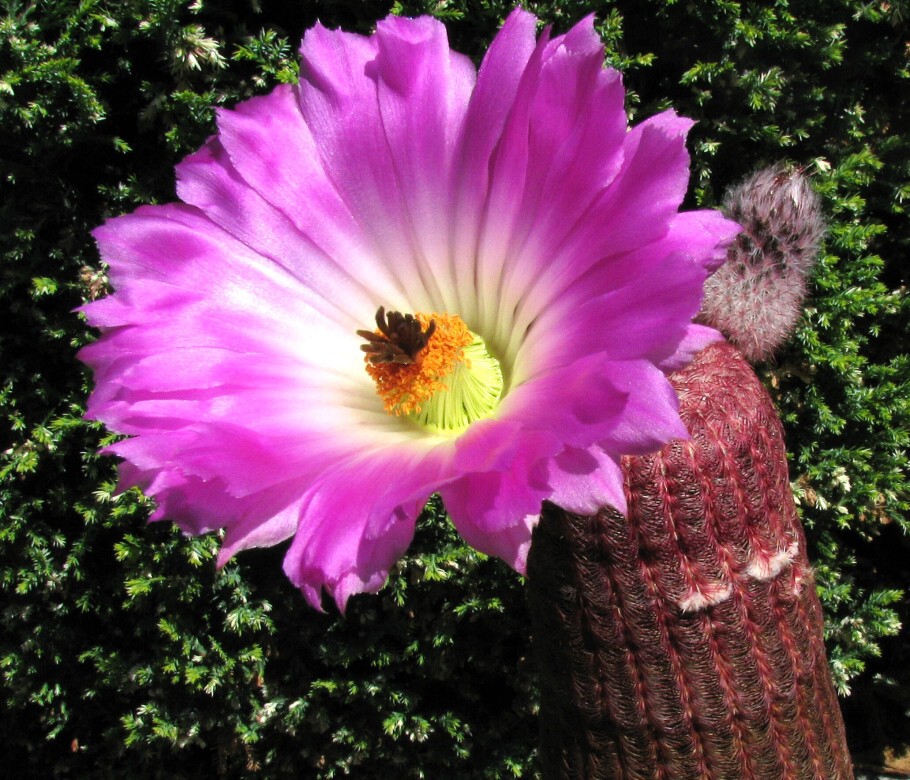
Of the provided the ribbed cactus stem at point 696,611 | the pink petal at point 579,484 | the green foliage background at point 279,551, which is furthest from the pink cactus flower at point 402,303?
the green foliage background at point 279,551

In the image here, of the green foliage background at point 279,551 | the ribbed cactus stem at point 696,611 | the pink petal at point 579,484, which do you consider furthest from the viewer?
the green foliage background at point 279,551

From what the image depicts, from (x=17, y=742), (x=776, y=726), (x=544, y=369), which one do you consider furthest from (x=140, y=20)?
(x=17, y=742)

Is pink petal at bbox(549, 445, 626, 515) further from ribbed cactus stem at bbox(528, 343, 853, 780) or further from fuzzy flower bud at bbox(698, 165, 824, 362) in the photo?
fuzzy flower bud at bbox(698, 165, 824, 362)

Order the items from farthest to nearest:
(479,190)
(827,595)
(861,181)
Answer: (827,595)
(861,181)
(479,190)

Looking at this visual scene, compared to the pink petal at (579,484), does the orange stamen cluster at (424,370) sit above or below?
above

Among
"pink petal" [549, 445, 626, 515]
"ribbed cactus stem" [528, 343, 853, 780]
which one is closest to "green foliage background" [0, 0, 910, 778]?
"ribbed cactus stem" [528, 343, 853, 780]

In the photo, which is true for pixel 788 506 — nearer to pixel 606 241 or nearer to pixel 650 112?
pixel 606 241

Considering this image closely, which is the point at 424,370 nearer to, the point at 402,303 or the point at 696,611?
the point at 402,303

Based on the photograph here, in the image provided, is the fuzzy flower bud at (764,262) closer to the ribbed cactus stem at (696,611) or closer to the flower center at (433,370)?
the ribbed cactus stem at (696,611)
